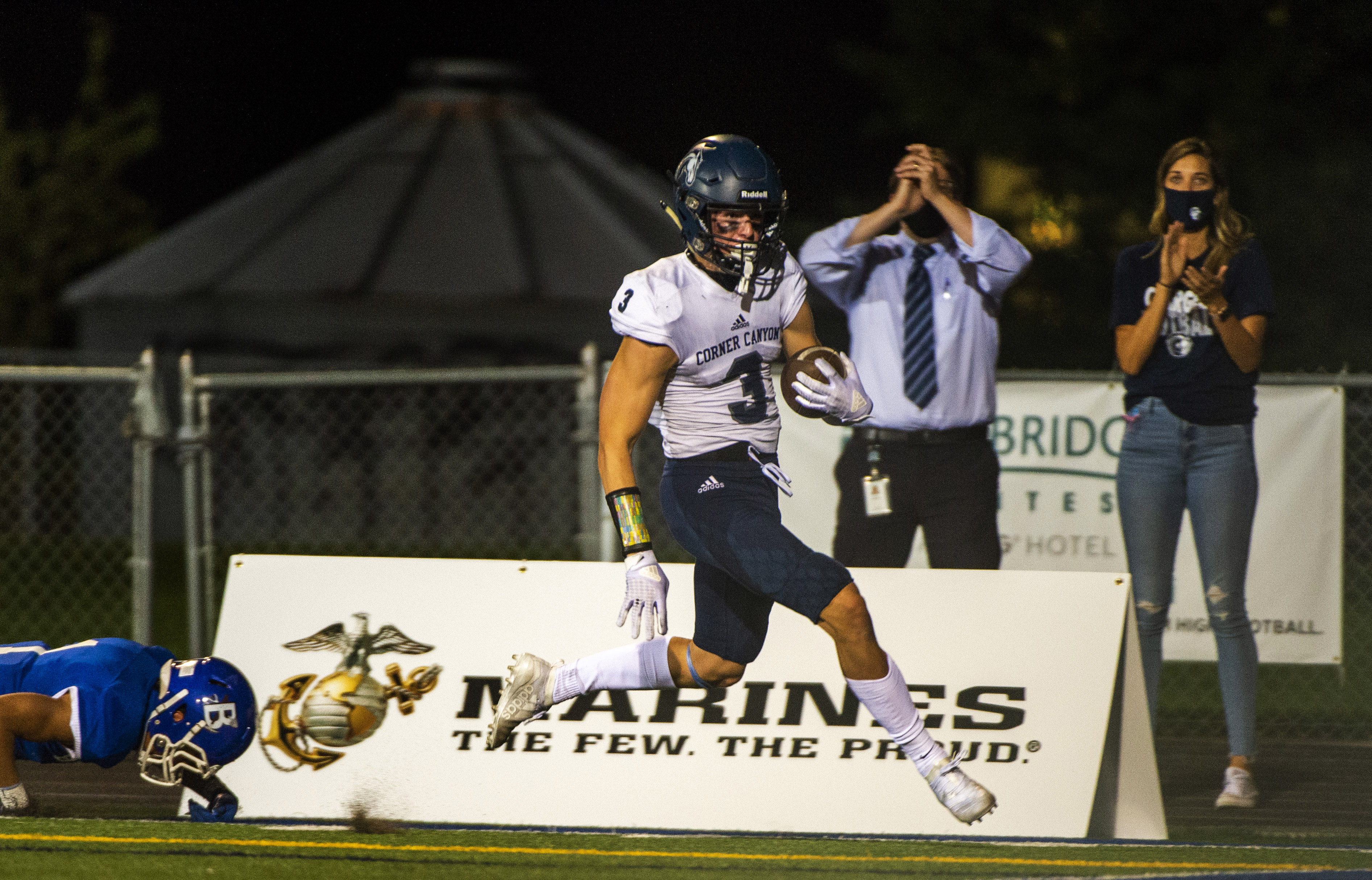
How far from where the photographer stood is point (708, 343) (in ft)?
15.7

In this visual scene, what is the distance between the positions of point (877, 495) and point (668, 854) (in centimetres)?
166

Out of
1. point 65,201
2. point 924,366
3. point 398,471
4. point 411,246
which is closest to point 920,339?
point 924,366

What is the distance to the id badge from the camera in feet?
18.9

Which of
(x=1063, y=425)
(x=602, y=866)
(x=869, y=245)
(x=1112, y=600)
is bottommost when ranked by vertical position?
(x=602, y=866)

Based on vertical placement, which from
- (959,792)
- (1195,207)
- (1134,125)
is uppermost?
(1134,125)

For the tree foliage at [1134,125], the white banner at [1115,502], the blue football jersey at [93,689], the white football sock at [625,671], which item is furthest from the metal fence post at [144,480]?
the tree foliage at [1134,125]

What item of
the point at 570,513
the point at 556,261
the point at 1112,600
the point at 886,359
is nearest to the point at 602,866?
the point at 1112,600

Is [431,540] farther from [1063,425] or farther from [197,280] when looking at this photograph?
[1063,425]

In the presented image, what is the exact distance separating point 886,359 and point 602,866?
2225 mm

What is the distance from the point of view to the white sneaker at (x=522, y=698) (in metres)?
5.14

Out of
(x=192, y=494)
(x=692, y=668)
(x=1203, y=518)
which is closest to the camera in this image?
(x=692, y=668)

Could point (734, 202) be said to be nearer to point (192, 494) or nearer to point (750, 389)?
point (750, 389)

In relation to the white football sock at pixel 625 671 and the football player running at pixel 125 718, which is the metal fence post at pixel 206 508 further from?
the white football sock at pixel 625 671

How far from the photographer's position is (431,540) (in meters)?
13.4
